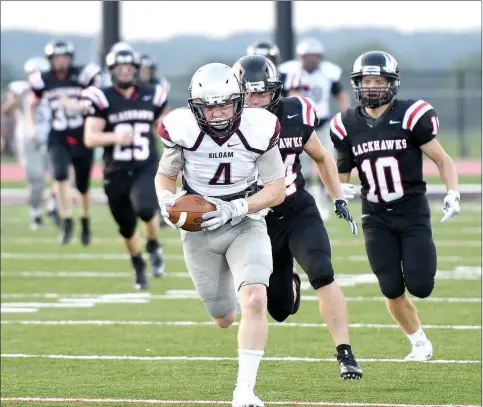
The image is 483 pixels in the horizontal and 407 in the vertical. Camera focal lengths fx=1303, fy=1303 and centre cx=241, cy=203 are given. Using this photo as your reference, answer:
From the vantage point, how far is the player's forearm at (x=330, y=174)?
632 centimetres

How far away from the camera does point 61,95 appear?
12.0 metres

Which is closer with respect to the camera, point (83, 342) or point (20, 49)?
point (83, 342)

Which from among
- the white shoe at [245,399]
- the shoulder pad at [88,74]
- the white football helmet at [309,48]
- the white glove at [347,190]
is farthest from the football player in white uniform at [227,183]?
the white football helmet at [309,48]

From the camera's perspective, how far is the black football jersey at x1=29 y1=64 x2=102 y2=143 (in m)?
12.0

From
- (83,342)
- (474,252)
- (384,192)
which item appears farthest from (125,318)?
(474,252)

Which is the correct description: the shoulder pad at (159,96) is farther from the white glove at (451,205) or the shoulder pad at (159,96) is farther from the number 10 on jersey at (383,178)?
the white glove at (451,205)

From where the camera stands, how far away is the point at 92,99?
365 inches

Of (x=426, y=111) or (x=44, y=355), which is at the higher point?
(x=426, y=111)

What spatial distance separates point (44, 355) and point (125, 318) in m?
1.30

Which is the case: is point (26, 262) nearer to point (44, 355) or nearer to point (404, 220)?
point (44, 355)

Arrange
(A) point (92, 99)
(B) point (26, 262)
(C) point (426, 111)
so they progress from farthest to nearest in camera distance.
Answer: (B) point (26, 262)
(A) point (92, 99)
(C) point (426, 111)

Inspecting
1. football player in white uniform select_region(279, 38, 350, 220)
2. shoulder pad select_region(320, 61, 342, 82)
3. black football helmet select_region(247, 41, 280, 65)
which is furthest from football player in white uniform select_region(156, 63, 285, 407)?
shoulder pad select_region(320, 61, 342, 82)

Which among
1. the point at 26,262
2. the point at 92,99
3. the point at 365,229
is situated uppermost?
the point at 92,99

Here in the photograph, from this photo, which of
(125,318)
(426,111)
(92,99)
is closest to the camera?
(426,111)
